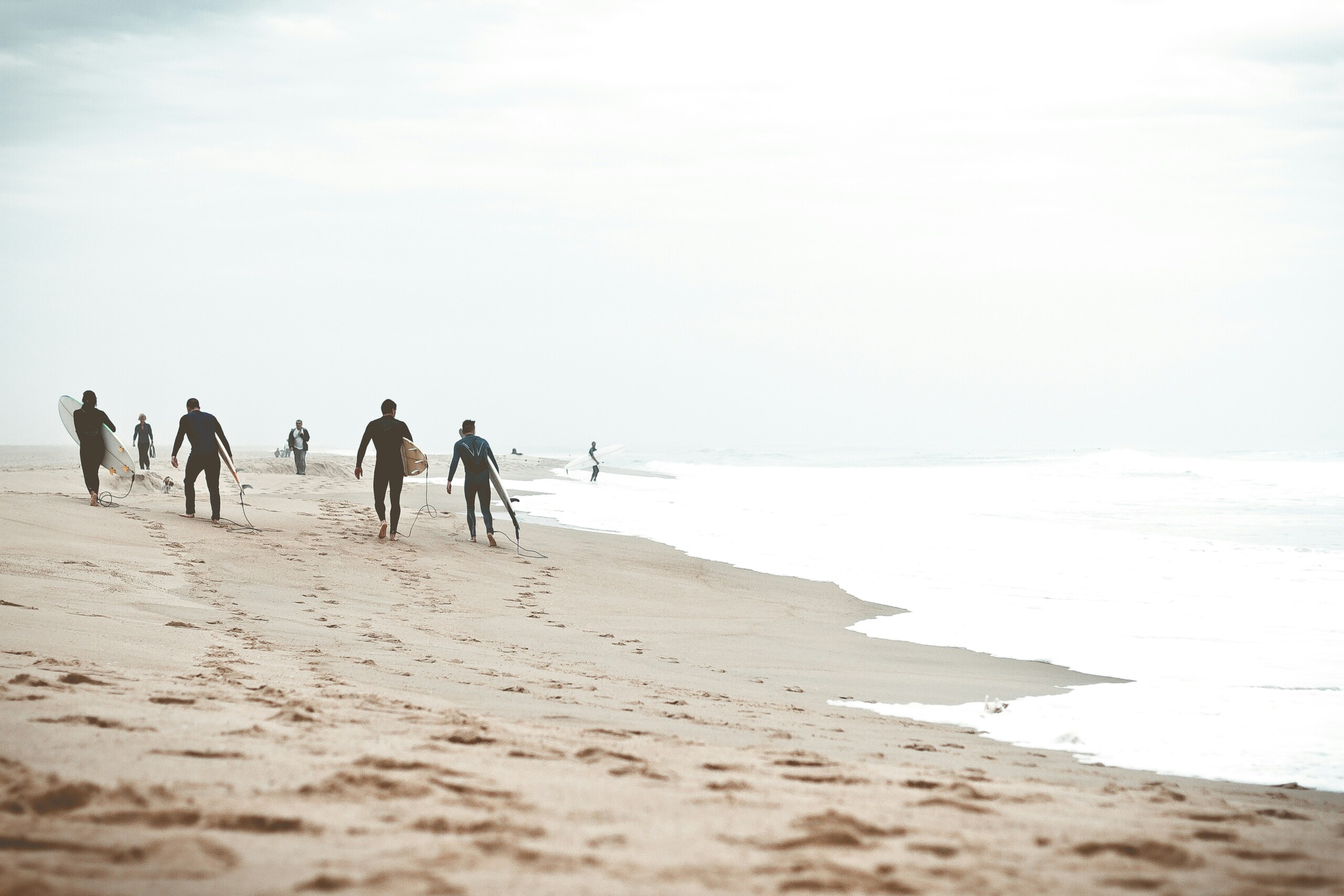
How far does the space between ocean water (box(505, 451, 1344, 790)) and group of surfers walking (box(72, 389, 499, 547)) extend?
11.4 feet

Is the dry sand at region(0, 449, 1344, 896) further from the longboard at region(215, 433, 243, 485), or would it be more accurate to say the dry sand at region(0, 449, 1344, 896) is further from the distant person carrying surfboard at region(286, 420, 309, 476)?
the distant person carrying surfboard at region(286, 420, 309, 476)

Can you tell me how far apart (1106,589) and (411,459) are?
882 cm

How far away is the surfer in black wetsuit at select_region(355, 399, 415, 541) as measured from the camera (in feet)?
39.6

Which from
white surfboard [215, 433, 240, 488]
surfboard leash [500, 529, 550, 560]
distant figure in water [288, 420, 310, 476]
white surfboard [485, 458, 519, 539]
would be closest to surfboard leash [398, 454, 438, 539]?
white surfboard [485, 458, 519, 539]

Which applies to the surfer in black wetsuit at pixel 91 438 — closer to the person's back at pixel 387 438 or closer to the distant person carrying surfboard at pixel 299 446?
the person's back at pixel 387 438

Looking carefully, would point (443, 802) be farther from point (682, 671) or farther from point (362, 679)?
point (682, 671)

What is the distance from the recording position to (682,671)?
6277 mm

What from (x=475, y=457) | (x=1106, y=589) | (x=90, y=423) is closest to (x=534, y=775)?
(x=1106, y=589)

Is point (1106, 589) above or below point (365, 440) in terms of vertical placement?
below

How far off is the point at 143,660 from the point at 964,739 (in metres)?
4.19

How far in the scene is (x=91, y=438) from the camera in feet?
41.8

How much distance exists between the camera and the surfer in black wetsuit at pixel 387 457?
12070 millimetres

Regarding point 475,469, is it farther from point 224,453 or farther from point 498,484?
point 224,453

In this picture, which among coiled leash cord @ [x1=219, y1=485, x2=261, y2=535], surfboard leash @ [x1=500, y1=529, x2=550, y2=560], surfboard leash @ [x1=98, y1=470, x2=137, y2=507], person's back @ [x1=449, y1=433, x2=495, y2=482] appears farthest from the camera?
surfboard leash @ [x1=98, y1=470, x2=137, y2=507]
